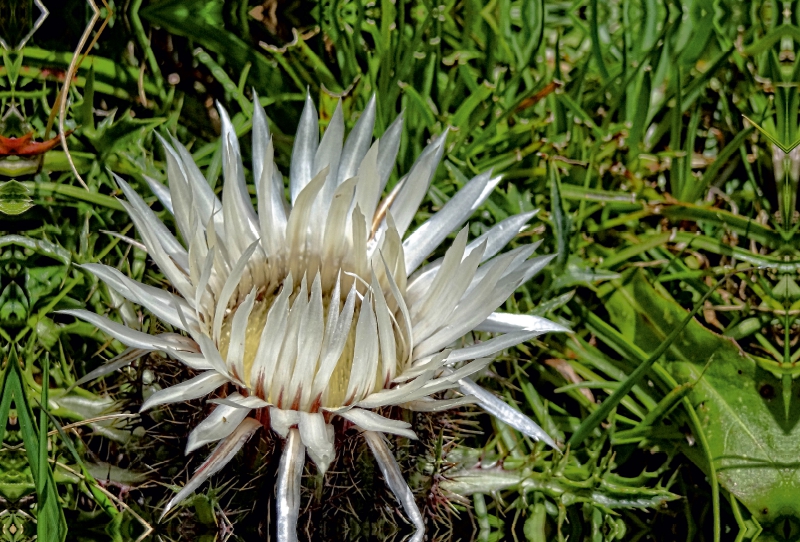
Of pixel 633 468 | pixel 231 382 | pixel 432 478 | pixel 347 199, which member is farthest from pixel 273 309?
pixel 633 468

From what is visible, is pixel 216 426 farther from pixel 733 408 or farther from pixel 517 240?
pixel 733 408

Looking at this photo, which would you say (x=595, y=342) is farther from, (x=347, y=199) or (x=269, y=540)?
(x=269, y=540)

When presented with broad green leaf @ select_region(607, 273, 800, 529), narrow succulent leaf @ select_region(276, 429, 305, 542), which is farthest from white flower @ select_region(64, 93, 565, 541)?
broad green leaf @ select_region(607, 273, 800, 529)

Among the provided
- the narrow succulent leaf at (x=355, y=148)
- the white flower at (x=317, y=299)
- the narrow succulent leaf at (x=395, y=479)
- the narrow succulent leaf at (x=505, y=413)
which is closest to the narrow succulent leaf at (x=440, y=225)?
the white flower at (x=317, y=299)

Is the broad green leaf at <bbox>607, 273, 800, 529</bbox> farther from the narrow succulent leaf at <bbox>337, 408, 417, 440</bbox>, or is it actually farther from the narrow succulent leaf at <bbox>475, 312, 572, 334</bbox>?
the narrow succulent leaf at <bbox>337, 408, 417, 440</bbox>

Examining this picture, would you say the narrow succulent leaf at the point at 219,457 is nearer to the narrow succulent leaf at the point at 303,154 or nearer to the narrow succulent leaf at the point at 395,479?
the narrow succulent leaf at the point at 395,479

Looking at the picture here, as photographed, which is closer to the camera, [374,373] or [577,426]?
[374,373]
